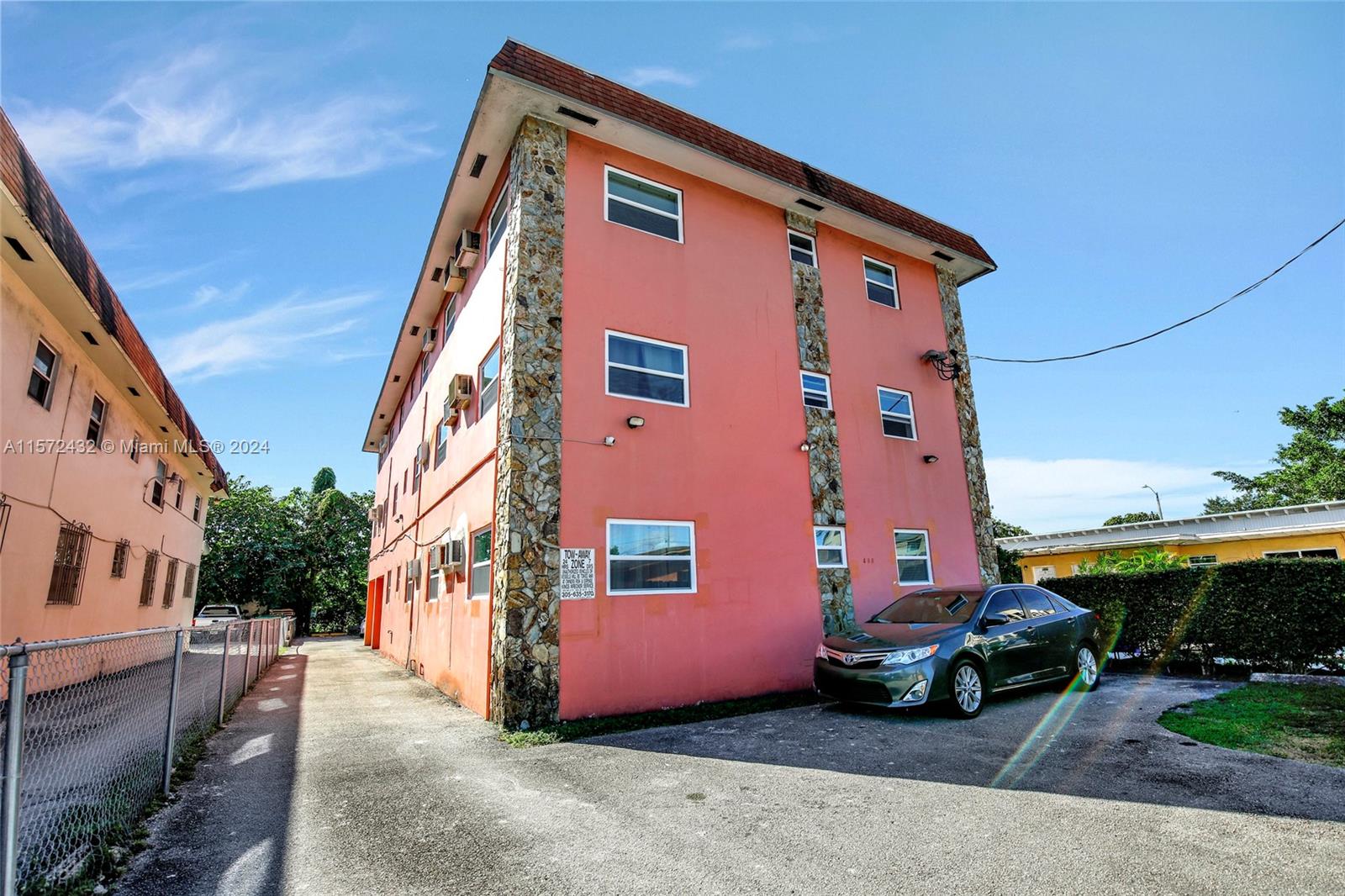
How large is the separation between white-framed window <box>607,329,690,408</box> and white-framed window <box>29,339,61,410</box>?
8.90 meters

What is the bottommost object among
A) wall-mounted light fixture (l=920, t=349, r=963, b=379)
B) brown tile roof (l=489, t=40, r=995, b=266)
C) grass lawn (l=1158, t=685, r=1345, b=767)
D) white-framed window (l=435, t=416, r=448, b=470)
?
grass lawn (l=1158, t=685, r=1345, b=767)

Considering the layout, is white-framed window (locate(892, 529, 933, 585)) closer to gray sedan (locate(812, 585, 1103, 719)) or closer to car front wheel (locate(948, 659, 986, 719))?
gray sedan (locate(812, 585, 1103, 719))

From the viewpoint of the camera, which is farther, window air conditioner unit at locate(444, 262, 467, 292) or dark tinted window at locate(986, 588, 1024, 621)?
window air conditioner unit at locate(444, 262, 467, 292)

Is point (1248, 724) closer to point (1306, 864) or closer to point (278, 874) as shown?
point (1306, 864)

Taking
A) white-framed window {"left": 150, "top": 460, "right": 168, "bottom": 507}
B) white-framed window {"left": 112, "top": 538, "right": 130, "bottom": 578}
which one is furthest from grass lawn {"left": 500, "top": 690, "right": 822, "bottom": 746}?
white-framed window {"left": 150, "top": 460, "right": 168, "bottom": 507}

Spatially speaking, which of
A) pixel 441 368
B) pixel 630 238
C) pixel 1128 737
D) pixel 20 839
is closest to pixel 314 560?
pixel 441 368

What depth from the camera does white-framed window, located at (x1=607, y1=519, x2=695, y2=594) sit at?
8445 millimetres

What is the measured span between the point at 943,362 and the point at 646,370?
23.7 ft

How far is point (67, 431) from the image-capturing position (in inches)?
428

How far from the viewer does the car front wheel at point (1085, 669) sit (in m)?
8.77

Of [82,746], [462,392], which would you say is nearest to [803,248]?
[462,392]

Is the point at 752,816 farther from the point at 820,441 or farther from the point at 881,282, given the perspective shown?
the point at 881,282

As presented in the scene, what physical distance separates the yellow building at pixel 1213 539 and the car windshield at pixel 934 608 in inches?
476

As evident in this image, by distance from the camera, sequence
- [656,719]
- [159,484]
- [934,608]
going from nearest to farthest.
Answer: [656,719] < [934,608] < [159,484]
